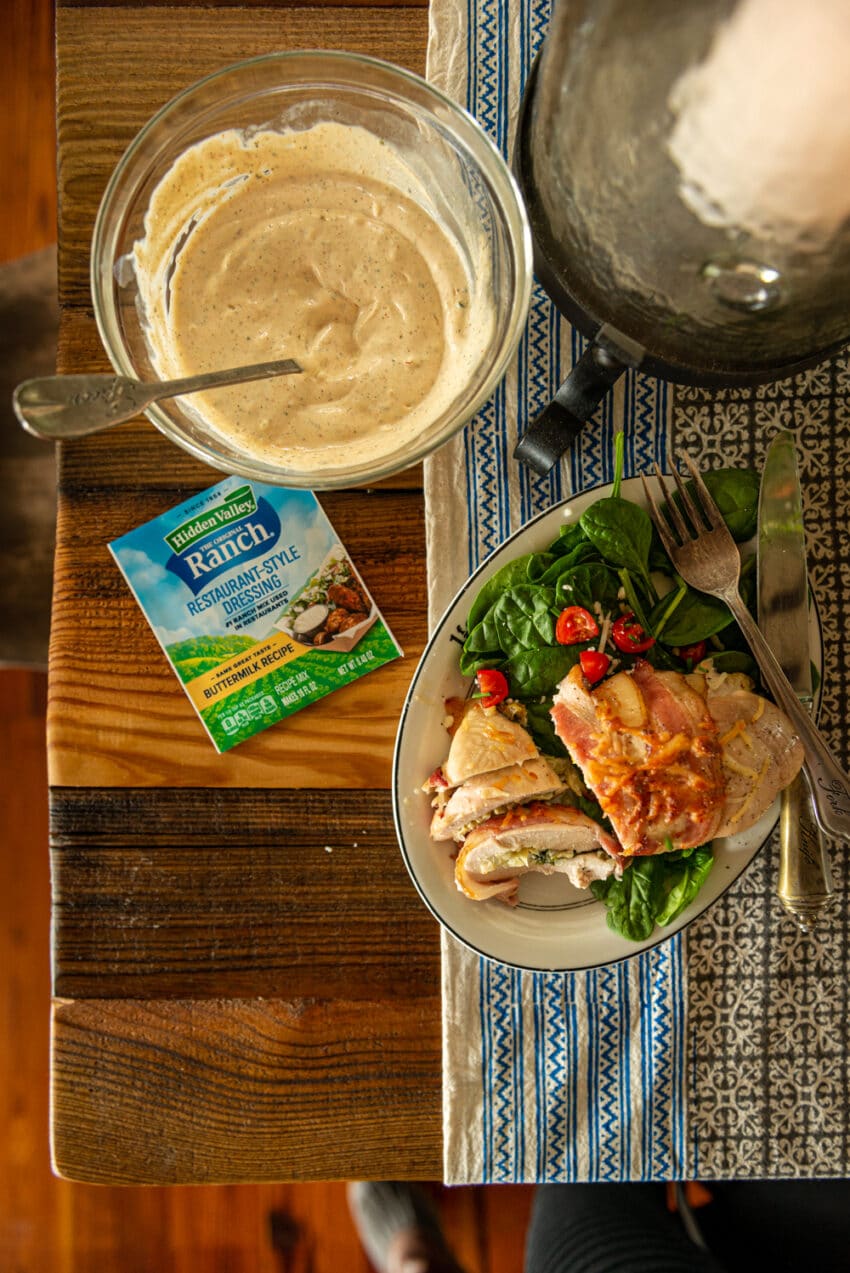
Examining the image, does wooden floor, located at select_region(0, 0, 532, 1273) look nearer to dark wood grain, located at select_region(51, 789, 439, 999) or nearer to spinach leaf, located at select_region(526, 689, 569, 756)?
dark wood grain, located at select_region(51, 789, 439, 999)

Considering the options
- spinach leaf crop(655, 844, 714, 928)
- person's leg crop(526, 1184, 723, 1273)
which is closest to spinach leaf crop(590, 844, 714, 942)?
spinach leaf crop(655, 844, 714, 928)

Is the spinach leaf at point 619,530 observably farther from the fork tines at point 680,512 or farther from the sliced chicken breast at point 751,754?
the sliced chicken breast at point 751,754

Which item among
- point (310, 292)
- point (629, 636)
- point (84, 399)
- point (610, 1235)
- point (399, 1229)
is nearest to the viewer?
point (84, 399)

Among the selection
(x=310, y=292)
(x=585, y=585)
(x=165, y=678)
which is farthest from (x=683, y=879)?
(x=310, y=292)

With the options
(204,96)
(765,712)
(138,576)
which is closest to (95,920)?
(138,576)

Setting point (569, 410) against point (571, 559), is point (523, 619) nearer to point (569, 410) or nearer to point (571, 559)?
point (571, 559)

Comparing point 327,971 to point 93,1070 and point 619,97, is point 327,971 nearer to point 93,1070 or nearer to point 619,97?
point 93,1070
